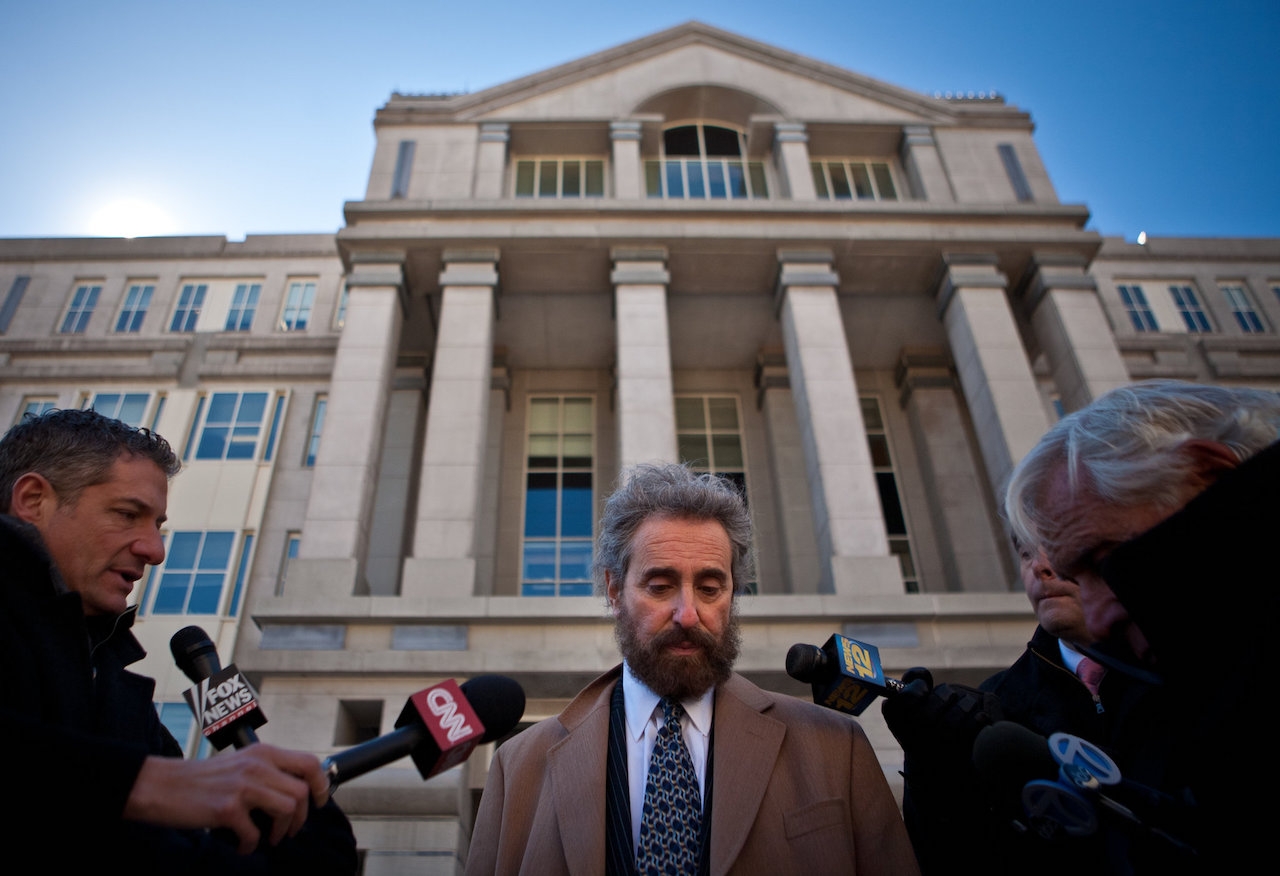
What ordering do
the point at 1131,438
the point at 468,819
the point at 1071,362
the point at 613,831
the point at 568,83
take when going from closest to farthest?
the point at 1131,438 → the point at 613,831 → the point at 468,819 → the point at 1071,362 → the point at 568,83

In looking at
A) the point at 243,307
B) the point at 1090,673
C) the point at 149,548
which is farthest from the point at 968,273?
the point at 243,307

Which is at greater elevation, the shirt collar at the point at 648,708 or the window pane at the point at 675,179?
the window pane at the point at 675,179

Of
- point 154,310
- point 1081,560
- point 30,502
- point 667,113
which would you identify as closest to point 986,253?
point 667,113

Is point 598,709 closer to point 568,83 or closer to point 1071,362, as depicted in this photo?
point 1071,362

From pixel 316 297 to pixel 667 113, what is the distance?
34.9ft

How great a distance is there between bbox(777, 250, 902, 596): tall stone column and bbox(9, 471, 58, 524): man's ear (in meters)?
10.3

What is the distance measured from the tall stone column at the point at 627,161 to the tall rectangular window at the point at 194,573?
38.2 ft

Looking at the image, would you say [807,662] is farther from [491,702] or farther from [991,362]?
[991,362]

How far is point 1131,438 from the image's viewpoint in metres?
2.21

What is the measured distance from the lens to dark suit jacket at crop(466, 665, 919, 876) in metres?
2.73

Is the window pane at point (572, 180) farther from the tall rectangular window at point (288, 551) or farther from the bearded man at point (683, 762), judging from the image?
the bearded man at point (683, 762)

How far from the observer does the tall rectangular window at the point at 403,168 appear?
16594 millimetres

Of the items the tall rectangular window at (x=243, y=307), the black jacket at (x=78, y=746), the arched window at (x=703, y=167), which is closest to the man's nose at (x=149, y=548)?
the black jacket at (x=78, y=746)

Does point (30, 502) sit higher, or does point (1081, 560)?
point (30, 502)
